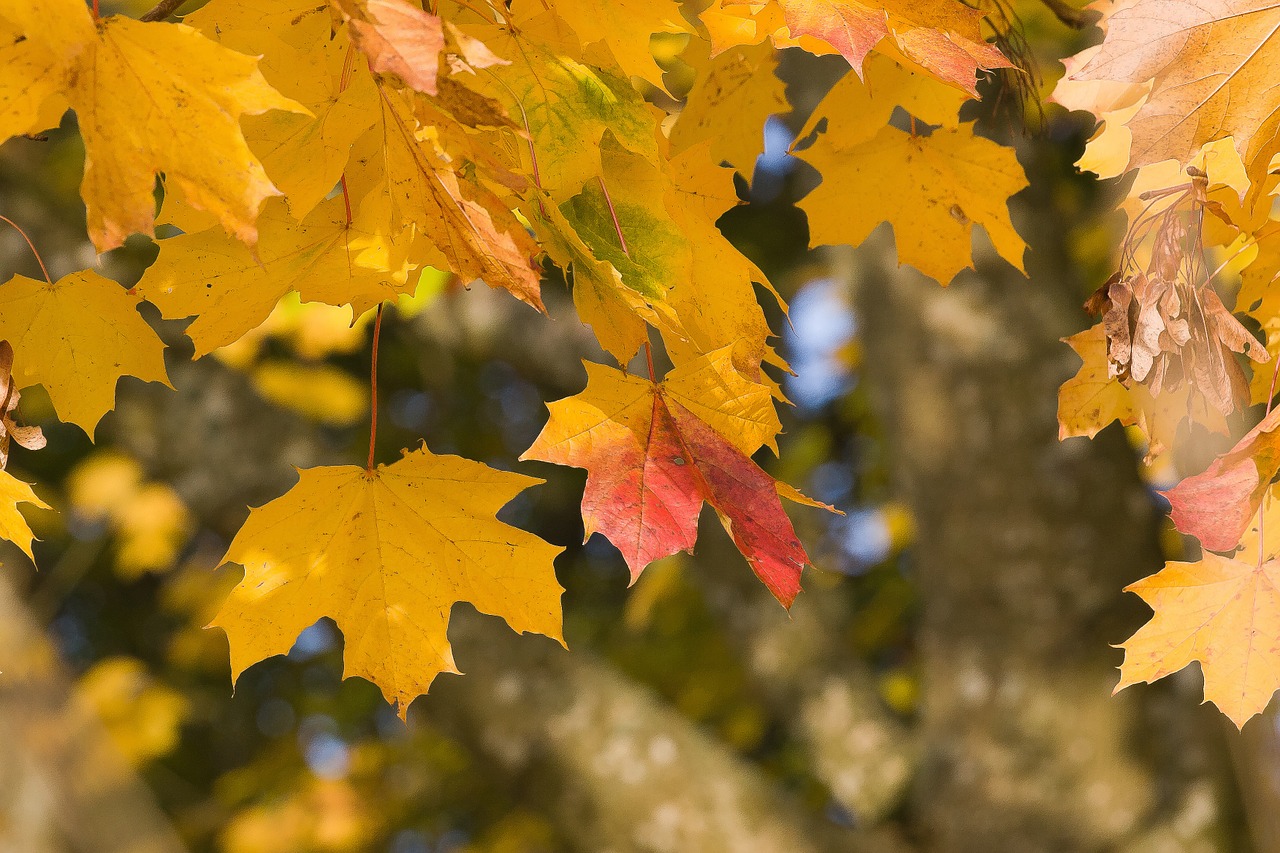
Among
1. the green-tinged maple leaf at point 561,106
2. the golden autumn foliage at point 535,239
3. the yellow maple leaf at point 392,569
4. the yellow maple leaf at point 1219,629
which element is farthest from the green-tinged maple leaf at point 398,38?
the yellow maple leaf at point 1219,629

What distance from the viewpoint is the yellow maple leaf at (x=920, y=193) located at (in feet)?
4.06

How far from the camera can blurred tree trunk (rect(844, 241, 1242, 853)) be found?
7.77ft

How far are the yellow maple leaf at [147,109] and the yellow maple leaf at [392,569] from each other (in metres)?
0.36

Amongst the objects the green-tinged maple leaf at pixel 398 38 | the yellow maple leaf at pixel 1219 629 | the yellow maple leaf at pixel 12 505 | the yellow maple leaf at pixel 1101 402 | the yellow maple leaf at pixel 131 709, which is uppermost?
the green-tinged maple leaf at pixel 398 38

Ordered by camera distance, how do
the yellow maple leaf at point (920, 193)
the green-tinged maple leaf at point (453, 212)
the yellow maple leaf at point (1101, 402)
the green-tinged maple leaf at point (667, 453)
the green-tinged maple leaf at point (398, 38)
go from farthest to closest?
1. the yellow maple leaf at point (920, 193)
2. the yellow maple leaf at point (1101, 402)
3. the green-tinged maple leaf at point (667, 453)
4. the green-tinged maple leaf at point (453, 212)
5. the green-tinged maple leaf at point (398, 38)

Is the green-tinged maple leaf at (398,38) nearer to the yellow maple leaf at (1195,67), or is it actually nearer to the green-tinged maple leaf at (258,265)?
the green-tinged maple leaf at (258,265)

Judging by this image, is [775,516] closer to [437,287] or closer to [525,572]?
[525,572]

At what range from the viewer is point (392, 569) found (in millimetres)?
995

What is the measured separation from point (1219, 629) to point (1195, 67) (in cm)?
→ 49

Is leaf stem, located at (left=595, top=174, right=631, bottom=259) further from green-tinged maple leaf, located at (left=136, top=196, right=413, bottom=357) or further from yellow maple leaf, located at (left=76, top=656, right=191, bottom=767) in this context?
yellow maple leaf, located at (left=76, top=656, right=191, bottom=767)

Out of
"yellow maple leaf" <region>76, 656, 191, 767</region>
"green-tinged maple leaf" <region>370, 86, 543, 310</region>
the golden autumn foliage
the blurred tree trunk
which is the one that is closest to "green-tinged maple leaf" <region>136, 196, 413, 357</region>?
the golden autumn foliage

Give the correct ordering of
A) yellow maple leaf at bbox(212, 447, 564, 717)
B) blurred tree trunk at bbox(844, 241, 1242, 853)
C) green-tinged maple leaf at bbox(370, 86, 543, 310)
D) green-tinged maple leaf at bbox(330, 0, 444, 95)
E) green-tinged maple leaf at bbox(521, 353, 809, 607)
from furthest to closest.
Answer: blurred tree trunk at bbox(844, 241, 1242, 853), yellow maple leaf at bbox(212, 447, 564, 717), green-tinged maple leaf at bbox(521, 353, 809, 607), green-tinged maple leaf at bbox(370, 86, 543, 310), green-tinged maple leaf at bbox(330, 0, 444, 95)

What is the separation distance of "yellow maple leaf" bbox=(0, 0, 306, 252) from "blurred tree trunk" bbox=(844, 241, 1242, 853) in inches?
83.8

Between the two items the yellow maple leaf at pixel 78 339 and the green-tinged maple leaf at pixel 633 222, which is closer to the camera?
the green-tinged maple leaf at pixel 633 222
